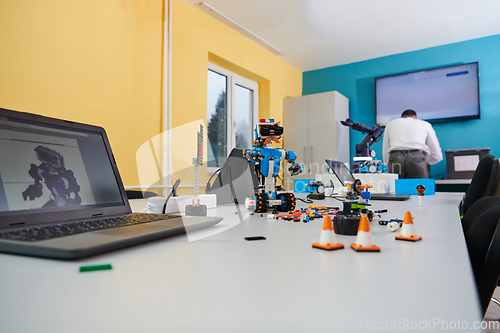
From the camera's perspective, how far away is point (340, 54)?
4.30m

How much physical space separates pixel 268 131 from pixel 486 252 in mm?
670

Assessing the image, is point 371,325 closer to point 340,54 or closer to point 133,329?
point 133,329

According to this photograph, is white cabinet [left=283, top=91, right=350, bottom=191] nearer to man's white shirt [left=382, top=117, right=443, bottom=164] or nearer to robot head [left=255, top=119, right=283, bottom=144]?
man's white shirt [left=382, top=117, right=443, bottom=164]

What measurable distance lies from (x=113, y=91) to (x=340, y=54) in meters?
3.14

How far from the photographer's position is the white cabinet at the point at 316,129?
416 centimetres

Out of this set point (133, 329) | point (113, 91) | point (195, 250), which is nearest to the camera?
point (133, 329)

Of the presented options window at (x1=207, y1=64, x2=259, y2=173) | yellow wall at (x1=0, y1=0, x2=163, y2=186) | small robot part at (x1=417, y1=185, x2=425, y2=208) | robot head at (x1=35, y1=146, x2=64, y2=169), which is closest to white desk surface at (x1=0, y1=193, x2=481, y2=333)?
robot head at (x1=35, y1=146, x2=64, y2=169)

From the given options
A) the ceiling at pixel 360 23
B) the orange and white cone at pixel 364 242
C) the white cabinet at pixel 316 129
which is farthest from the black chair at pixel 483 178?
the white cabinet at pixel 316 129

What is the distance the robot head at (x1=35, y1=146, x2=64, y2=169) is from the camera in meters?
0.59

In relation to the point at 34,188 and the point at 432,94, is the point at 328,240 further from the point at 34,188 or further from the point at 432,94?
the point at 432,94

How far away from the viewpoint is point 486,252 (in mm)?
640

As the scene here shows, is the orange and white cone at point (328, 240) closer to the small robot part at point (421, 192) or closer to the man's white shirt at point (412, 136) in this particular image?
the small robot part at point (421, 192)

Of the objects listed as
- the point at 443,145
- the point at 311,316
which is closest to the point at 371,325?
the point at 311,316

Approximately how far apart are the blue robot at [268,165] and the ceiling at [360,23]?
8.09ft
